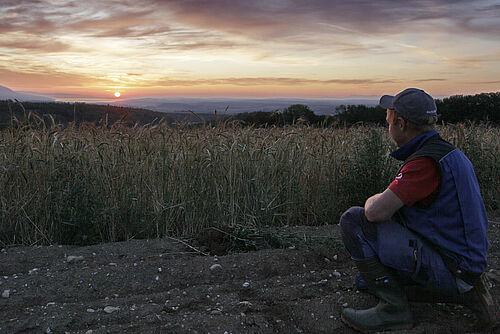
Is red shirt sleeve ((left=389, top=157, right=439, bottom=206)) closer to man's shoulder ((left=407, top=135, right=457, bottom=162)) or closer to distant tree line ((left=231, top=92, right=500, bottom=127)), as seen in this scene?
man's shoulder ((left=407, top=135, right=457, bottom=162))

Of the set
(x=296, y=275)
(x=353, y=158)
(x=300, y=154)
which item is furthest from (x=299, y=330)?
(x=353, y=158)

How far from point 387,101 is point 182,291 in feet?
7.74

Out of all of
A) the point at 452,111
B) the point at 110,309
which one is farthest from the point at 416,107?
the point at 452,111

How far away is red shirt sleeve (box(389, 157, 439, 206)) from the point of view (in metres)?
2.94

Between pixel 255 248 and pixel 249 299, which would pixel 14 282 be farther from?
pixel 255 248

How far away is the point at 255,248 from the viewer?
17.1 ft

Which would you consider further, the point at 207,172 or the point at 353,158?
the point at 353,158

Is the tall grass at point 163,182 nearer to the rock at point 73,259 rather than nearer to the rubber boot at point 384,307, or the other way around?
the rock at point 73,259

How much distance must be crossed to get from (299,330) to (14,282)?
264 centimetres

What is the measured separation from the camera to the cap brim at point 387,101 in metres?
3.25

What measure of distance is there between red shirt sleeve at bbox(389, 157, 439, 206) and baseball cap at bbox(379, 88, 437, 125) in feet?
1.03

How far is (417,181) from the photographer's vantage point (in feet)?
9.66

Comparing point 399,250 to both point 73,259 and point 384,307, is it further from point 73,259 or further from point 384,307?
point 73,259

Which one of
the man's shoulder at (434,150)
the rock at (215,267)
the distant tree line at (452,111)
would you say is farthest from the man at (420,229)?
the distant tree line at (452,111)
